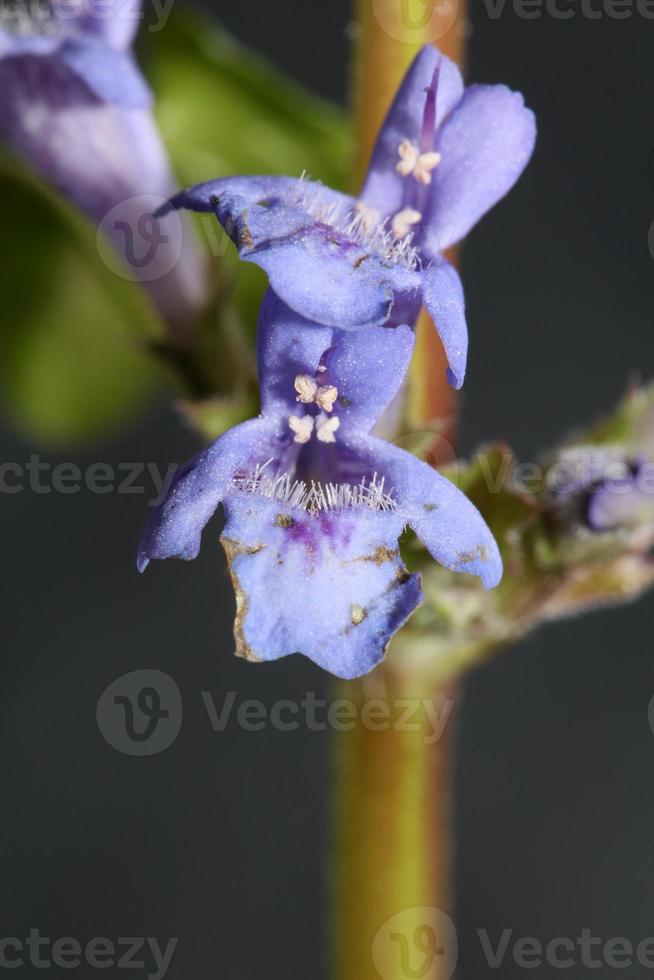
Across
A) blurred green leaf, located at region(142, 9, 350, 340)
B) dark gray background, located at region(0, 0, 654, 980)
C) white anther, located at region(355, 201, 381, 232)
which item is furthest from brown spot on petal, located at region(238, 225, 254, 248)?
dark gray background, located at region(0, 0, 654, 980)

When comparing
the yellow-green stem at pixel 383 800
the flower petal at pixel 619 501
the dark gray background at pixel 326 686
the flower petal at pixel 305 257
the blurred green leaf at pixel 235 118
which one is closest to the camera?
the flower petal at pixel 305 257

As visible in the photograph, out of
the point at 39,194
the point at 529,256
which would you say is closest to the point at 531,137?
the point at 39,194

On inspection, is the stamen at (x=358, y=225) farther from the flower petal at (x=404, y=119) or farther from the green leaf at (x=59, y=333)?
the green leaf at (x=59, y=333)

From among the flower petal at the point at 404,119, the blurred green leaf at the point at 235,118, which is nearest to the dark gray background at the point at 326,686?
the blurred green leaf at the point at 235,118

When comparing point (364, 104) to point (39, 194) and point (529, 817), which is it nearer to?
point (39, 194)

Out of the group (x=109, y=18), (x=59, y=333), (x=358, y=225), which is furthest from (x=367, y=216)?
(x=59, y=333)

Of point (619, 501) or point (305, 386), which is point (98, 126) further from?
point (619, 501)

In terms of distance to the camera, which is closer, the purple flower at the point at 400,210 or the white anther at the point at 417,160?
the purple flower at the point at 400,210
